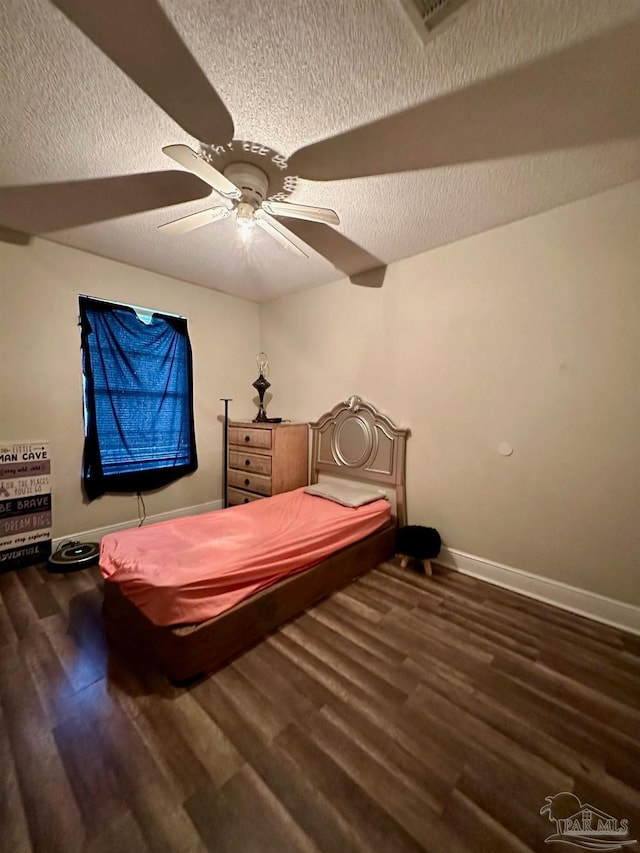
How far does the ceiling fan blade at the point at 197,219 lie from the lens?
165cm

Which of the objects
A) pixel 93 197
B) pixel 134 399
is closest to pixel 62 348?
pixel 134 399

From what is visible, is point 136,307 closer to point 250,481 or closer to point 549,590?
point 250,481

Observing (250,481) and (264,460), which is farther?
(250,481)

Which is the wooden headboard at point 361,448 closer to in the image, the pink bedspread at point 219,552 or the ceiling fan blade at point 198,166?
the pink bedspread at point 219,552

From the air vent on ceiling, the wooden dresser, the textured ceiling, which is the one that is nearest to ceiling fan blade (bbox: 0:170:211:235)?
the textured ceiling

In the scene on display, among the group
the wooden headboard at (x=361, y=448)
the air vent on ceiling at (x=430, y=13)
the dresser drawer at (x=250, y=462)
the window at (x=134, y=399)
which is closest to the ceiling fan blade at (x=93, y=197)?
the window at (x=134, y=399)

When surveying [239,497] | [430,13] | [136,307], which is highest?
[430,13]

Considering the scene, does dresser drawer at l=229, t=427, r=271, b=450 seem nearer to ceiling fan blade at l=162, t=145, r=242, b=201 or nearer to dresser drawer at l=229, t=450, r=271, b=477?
dresser drawer at l=229, t=450, r=271, b=477

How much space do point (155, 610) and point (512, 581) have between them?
2250 mm

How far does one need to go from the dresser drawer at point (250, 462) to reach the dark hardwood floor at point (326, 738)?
4.88 ft

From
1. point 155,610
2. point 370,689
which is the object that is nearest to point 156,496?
point 155,610

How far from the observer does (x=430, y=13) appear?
973 millimetres

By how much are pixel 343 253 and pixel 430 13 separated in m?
1.58

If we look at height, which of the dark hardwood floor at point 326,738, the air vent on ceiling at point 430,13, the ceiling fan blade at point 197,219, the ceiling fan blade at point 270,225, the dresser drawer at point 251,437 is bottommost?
the dark hardwood floor at point 326,738
